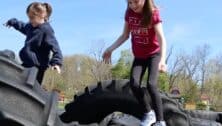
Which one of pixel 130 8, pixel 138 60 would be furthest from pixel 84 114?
pixel 130 8

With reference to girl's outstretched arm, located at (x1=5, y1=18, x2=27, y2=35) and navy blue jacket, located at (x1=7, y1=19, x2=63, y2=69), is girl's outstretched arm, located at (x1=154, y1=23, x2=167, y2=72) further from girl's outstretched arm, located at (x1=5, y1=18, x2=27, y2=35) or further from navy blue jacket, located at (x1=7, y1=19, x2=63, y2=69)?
girl's outstretched arm, located at (x1=5, y1=18, x2=27, y2=35)

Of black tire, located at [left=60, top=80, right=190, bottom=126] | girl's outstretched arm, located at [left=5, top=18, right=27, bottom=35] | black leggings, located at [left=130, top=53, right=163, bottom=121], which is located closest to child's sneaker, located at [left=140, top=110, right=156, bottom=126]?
black leggings, located at [left=130, top=53, right=163, bottom=121]

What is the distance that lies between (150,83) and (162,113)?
0.23m

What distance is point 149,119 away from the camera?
3508 millimetres

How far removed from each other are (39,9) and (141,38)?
0.82 m

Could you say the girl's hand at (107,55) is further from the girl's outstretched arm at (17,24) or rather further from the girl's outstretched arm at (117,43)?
the girl's outstretched arm at (17,24)

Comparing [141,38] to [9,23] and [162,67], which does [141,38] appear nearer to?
[162,67]

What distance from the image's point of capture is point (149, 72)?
382 cm

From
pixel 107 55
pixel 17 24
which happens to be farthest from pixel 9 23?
pixel 107 55

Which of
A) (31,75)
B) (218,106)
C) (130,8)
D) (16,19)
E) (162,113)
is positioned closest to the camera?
(31,75)

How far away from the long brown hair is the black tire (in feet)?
1.62

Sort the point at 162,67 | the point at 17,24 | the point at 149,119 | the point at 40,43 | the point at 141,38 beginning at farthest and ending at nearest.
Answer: the point at 17,24 < the point at 40,43 < the point at 141,38 < the point at 162,67 < the point at 149,119

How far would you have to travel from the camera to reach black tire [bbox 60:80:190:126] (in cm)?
381

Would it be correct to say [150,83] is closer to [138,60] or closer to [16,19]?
[138,60]
